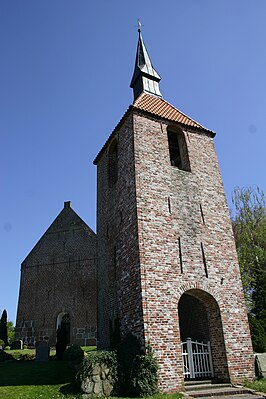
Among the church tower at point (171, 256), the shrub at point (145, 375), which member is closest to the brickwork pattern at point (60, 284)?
the church tower at point (171, 256)

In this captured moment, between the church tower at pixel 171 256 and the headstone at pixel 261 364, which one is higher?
the church tower at pixel 171 256

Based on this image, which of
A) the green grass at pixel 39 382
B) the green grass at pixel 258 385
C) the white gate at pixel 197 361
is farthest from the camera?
the white gate at pixel 197 361

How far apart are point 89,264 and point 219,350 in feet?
48.5

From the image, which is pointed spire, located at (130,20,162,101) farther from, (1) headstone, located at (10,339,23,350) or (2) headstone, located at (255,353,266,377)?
(1) headstone, located at (10,339,23,350)

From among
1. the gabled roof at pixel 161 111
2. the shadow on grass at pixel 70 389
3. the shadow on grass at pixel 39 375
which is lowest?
the shadow on grass at pixel 70 389

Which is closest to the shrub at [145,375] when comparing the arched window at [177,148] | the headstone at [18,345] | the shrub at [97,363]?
the shrub at [97,363]

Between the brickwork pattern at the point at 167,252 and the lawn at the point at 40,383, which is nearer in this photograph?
the lawn at the point at 40,383

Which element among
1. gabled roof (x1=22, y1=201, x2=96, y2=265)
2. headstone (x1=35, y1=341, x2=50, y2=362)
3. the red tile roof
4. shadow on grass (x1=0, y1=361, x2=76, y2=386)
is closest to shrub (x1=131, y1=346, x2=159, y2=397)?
shadow on grass (x1=0, y1=361, x2=76, y2=386)

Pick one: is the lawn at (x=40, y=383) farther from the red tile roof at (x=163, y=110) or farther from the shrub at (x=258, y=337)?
the red tile roof at (x=163, y=110)

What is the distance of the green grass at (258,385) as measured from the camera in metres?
8.73

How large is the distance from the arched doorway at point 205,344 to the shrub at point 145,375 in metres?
1.63

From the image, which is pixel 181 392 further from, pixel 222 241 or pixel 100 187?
pixel 100 187

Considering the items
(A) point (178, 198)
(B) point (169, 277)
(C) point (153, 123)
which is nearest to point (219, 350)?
(B) point (169, 277)

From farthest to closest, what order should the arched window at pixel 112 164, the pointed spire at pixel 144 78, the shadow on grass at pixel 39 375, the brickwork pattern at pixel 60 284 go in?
the brickwork pattern at pixel 60 284 → the pointed spire at pixel 144 78 → the arched window at pixel 112 164 → the shadow on grass at pixel 39 375
